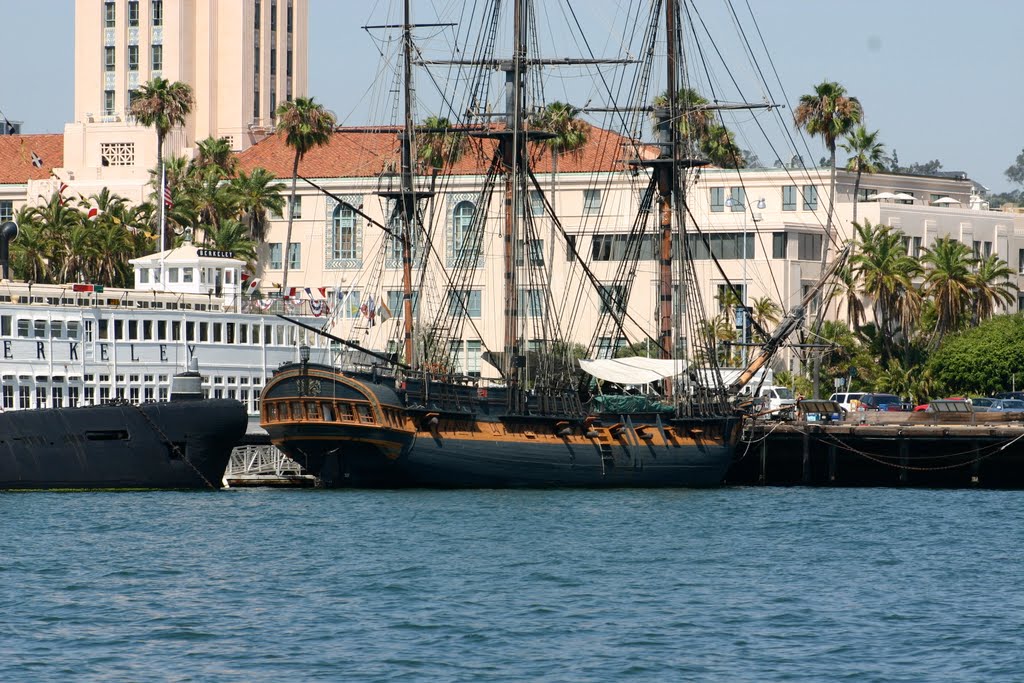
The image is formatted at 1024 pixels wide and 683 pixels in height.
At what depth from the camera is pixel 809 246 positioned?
341ft

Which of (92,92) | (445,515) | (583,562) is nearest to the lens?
(583,562)

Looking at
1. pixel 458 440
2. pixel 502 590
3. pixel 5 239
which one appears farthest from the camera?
pixel 5 239

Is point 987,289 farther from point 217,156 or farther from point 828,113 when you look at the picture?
point 217,156

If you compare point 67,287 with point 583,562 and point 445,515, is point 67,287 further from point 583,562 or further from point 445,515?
point 583,562

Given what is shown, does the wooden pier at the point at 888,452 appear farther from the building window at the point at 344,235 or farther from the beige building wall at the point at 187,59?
the beige building wall at the point at 187,59

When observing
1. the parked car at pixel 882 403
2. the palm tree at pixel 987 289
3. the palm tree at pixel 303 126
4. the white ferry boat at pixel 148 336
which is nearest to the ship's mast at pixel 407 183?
the white ferry boat at pixel 148 336

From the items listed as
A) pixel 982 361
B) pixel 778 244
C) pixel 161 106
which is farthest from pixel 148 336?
pixel 778 244

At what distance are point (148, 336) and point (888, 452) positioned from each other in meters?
27.2

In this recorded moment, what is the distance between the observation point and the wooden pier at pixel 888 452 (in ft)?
232

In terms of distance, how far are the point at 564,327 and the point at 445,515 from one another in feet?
156

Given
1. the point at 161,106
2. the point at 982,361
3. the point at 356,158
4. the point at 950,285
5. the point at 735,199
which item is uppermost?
the point at 161,106

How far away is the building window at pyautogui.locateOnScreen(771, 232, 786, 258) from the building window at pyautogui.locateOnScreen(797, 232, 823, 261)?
1301 mm

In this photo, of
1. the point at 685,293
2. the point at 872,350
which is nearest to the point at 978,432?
the point at 685,293

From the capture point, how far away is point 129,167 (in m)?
117
